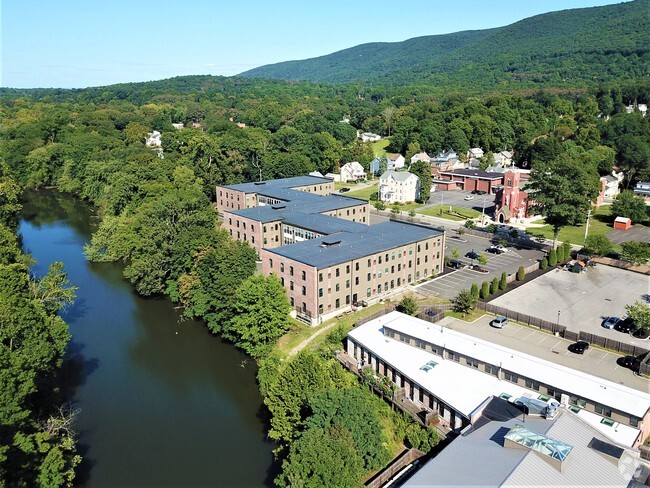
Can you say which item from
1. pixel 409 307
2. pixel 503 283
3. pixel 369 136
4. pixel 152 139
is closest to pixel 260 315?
pixel 409 307

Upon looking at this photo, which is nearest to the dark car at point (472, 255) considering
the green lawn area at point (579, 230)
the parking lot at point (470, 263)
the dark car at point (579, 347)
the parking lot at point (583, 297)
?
the parking lot at point (470, 263)

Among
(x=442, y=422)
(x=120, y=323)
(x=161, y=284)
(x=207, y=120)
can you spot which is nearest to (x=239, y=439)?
(x=442, y=422)

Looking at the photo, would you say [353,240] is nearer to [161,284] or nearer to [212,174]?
[161,284]

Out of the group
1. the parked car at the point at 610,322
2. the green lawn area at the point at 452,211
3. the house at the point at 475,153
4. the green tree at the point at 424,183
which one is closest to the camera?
the parked car at the point at 610,322

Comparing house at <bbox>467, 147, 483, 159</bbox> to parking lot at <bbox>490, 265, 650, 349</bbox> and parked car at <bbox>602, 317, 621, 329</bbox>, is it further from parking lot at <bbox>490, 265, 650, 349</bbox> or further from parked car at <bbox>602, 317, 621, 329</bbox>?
parked car at <bbox>602, 317, 621, 329</bbox>

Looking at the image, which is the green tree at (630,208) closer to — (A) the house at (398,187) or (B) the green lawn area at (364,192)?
(A) the house at (398,187)

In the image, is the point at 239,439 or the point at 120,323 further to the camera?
the point at 120,323

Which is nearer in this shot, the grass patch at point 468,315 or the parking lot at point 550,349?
the parking lot at point 550,349
